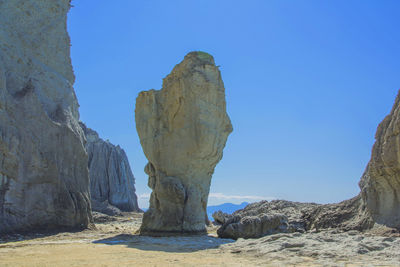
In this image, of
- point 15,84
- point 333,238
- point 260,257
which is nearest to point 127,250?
point 260,257

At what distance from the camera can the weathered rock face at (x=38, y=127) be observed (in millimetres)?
13289

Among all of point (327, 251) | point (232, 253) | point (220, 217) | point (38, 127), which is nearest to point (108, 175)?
point (220, 217)

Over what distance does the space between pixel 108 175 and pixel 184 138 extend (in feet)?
79.4

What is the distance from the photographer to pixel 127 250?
873 centimetres

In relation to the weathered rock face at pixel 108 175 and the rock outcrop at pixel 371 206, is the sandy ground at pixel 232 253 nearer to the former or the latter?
the rock outcrop at pixel 371 206

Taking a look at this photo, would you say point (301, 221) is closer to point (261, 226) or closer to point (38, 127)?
point (261, 226)

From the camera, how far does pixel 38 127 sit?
1458 cm

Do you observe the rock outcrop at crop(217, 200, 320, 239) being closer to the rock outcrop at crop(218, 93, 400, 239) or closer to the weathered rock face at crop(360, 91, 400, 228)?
the rock outcrop at crop(218, 93, 400, 239)

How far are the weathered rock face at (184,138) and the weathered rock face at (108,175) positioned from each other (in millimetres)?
21430

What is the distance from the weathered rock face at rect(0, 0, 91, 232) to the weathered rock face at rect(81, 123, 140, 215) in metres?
18.4

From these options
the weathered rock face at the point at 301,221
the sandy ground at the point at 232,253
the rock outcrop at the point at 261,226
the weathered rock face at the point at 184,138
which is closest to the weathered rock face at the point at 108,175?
the weathered rock face at the point at 184,138

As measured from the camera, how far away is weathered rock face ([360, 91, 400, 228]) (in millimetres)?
8164

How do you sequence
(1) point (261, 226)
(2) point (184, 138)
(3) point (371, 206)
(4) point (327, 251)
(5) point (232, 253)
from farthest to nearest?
(2) point (184, 138), (1) point (261, 226), (3) point (371, 206), (5) point (232, 253), (4) point (327, 251)

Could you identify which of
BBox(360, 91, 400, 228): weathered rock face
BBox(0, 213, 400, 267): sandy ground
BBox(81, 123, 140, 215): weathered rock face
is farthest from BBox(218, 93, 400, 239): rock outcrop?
BBox(81, 123, 140, 215): weathered rock face
